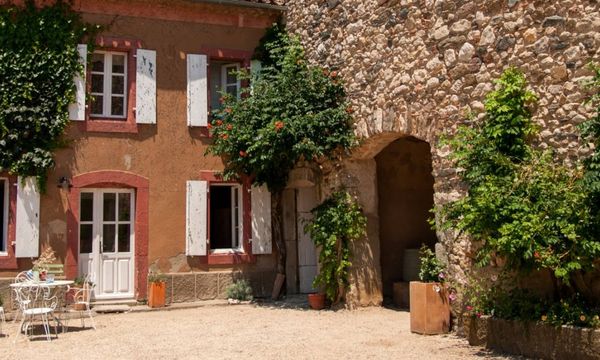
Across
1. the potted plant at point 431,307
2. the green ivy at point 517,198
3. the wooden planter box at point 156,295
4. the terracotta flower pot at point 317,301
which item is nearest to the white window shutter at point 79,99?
the wooden planter box at point 156,295

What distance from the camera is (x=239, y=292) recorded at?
421 inches

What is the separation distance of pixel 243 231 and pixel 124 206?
6.55 ft

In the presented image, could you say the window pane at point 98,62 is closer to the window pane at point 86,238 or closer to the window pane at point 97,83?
the window pane at point 97,83

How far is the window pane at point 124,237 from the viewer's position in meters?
10.5

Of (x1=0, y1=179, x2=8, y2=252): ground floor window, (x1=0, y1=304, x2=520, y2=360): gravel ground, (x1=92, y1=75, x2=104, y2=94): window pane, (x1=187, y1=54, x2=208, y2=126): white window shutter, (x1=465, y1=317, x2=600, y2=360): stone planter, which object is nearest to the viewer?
(x1=465, y1=317, x2=600, y2=360): stone planter

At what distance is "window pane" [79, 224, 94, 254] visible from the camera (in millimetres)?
10266

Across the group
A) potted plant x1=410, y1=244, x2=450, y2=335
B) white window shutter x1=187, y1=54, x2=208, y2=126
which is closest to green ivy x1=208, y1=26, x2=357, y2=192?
white window shutter x1=187, y1=54, x2=208, y2=126

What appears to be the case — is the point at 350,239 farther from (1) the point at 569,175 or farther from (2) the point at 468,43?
(1) the point at 569,175

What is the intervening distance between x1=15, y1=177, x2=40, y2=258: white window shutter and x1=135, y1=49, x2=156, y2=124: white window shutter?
192cm

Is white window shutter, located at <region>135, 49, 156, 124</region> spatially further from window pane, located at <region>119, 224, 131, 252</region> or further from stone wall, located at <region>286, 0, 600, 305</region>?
stone wall, located at <region>286, 0, 600, 305</region>

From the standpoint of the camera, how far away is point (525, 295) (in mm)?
6336

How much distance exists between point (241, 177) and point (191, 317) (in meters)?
2.69

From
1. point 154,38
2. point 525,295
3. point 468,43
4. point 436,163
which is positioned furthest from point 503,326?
point 154,38

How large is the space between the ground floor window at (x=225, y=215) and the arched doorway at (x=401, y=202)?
2463mm
